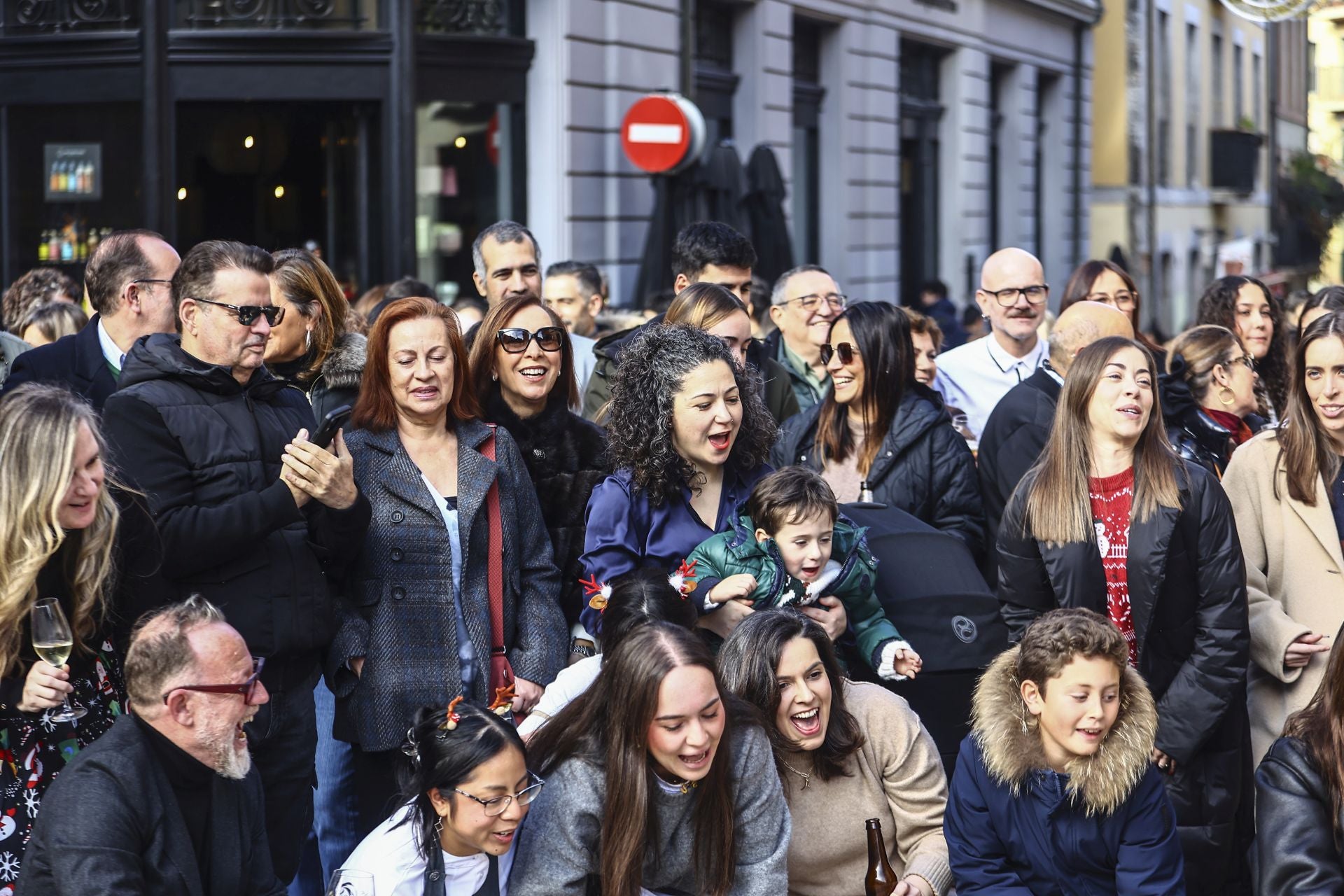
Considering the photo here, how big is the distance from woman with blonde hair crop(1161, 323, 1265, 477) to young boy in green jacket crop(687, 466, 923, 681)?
1997 mm

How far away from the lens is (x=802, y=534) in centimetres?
484

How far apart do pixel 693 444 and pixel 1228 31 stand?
38329mm

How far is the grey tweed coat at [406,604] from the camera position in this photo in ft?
16.1

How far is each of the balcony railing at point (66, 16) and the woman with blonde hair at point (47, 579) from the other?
8.00m

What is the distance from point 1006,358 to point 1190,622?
2570 millimetres


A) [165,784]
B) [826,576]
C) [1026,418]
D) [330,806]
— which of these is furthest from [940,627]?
[165,784]

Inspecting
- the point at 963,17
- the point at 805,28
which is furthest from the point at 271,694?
the point at 963,17

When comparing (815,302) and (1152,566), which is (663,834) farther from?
(815,302)

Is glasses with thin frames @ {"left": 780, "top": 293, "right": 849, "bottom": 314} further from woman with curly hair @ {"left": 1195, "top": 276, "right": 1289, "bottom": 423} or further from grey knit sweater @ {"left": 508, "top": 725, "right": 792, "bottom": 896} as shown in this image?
grey knit sweater @ {"left": 508, "top": 725, "right": 792, "bottom": 896}

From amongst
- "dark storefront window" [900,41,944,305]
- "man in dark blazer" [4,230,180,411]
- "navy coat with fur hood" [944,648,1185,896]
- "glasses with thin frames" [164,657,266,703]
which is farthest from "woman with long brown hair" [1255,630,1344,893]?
"dark storefront window" [900,41,944,305]

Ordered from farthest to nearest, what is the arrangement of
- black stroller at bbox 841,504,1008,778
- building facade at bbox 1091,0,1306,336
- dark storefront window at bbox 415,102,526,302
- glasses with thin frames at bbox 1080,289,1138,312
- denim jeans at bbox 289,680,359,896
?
building facade at bbox 1091,0,1306,336 → dark storefront window at bbox 415,102,526,302 → glasses with thin frames at bbox 1080,289,1138,312 → denim jeans at bbox 289,680,359,896 → black stroller at bbox 841,504,1008,778

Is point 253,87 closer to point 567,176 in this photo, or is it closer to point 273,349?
point 567,176

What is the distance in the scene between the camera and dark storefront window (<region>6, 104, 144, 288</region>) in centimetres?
1145

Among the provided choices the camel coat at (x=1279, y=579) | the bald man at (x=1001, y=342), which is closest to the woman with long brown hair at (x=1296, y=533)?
the camel coat at (x=1279, y=579)
